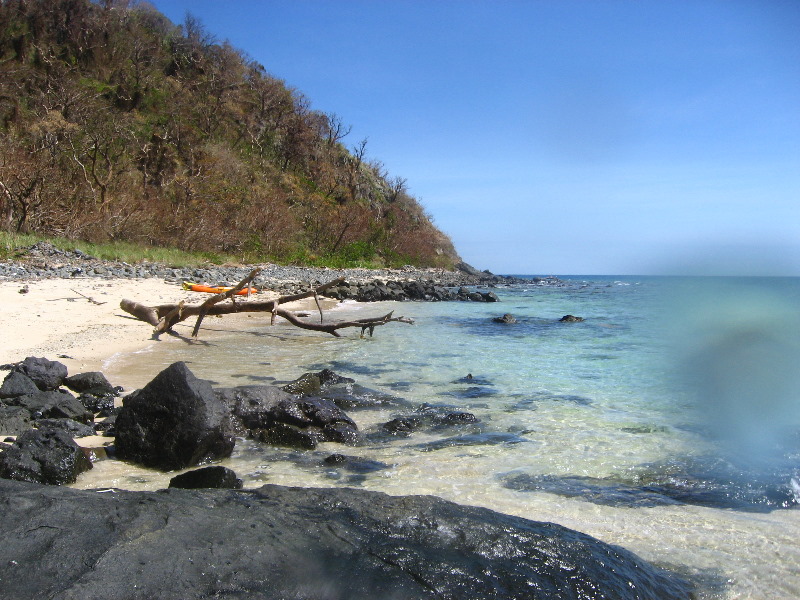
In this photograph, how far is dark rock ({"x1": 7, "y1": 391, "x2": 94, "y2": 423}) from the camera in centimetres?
477

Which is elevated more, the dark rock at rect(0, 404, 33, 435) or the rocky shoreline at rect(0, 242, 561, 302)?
the rocky shoreline at rect(0, 242, 561, 302)

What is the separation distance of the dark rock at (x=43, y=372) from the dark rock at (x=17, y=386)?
22 centimetres

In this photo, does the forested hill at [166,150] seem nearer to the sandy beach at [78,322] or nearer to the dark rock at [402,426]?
the sandy beach at [78,322]

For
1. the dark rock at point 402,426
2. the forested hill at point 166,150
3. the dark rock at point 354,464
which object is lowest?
the dark rock at point 354,464

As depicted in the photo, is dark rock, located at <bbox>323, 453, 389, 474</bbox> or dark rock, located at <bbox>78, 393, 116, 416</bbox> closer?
dark rock, located at <bbox>323, 453, 389, 474</bbox>

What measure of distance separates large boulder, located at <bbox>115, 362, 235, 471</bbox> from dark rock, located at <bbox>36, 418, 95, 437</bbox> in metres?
0.56

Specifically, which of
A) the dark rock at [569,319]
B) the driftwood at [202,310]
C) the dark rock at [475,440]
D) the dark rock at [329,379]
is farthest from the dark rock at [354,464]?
the dark rock at [569,319]

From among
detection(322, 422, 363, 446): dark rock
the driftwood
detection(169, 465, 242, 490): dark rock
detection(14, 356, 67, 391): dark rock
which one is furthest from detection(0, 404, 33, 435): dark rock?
the driftwood

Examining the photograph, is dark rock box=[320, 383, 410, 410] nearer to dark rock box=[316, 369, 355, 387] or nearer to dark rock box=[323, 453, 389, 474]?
dark rock box=[316, 369, 355, 387]

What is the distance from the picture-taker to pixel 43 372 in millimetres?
5570

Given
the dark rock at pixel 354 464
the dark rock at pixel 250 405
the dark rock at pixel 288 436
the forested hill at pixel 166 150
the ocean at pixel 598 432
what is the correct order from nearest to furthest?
the ocean at pixel 598 432, the dark rock at pixel 354 464, the dark rock at pixel 288 436, the dark rock at pixel 250 405, the forested hill at pixel 166 150

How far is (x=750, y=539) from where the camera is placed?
10.4 ft

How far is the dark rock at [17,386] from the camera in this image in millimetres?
5037

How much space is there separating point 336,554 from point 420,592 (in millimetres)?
327
